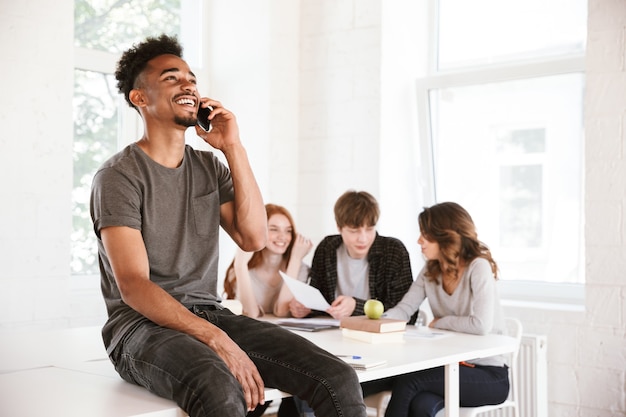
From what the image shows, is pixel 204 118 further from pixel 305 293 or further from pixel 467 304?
pixel 467 304

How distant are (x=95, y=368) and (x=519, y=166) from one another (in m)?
2.84

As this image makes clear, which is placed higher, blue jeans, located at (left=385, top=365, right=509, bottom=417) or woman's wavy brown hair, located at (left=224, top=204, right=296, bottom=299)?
woman's wavy brown hair, located at (left=224, top=204, right=296, bottom=299)

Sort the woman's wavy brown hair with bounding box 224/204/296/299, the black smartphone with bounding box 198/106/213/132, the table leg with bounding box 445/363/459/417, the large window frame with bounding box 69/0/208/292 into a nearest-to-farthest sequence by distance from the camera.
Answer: the black smartphone with bounding box 198/106/213/132 → the table leg with bounding box 445/363/459/417 → the woman's wavy brown hair with bounding box 224/204/296/299 → the large window frame with bounding box 69/0/208/292

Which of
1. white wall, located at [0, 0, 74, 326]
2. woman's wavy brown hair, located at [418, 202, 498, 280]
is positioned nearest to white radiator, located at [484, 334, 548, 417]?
woman's wavy brown hair, located at [418, 202, 498, 280]

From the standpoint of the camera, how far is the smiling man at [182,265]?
1.80 m

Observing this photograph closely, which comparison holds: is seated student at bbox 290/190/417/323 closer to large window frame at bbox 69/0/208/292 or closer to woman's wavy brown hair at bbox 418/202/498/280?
woman's wavy brown hair at bbox 418/202/498/280

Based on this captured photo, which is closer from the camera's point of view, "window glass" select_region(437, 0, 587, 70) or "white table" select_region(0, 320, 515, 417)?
"white table" select_region(0, 320, 515, 417)

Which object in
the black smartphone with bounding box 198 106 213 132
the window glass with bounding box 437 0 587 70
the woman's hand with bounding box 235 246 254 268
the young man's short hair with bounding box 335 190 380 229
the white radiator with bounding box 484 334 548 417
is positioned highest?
the window glass with bounding box 437 0 587 70

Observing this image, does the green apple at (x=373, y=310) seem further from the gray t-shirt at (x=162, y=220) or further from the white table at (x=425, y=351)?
the gray t-shirt at (x=162, y=220)

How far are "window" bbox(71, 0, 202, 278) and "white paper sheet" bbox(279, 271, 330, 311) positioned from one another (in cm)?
172

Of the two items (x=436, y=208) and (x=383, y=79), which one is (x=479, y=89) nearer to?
(x=383, y=79)

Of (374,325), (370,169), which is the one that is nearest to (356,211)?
(374,325)

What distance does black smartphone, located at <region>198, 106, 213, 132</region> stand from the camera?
89.0 inches

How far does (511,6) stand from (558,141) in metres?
0.81
